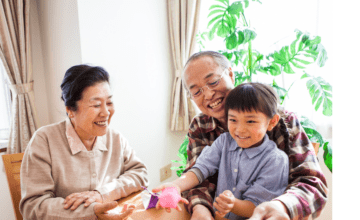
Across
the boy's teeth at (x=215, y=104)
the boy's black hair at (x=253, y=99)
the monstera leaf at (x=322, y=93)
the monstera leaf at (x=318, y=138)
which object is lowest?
the monstera leaf at (x=318, y=138)

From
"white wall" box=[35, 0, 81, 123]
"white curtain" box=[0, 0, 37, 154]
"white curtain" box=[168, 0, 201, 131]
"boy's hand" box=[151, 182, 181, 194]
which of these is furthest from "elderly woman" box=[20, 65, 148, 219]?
"white curtain" box=[168, 0, 201, 131]

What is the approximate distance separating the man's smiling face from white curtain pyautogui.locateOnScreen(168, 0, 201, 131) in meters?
1.68

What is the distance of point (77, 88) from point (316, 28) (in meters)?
2.22

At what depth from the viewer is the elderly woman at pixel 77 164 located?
1.06 m

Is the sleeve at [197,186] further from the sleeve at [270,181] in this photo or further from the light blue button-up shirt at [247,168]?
the sleeve at [270,181]

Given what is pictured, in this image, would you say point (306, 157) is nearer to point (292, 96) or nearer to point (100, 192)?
point (100, 192)

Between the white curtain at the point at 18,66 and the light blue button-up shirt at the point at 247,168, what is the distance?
1870 mm

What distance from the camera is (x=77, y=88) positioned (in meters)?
1.18

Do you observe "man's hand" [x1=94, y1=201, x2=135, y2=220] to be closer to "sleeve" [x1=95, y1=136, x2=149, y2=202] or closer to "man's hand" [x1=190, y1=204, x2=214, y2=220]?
"sleeve" [x1=95, y1=136, x2=149, y2=202]

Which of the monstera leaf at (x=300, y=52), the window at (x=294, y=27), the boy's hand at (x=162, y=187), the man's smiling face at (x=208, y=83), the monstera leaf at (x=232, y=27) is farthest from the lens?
the window at (x=294, y=27)

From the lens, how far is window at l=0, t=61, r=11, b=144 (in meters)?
2.18

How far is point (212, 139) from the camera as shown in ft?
4.19

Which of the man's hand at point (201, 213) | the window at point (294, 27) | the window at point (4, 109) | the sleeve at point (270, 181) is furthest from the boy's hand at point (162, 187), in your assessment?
the window at point (4, 109)

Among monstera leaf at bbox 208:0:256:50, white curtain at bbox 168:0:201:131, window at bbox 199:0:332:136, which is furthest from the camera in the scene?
white curtain at bbox 168:0:201:131
